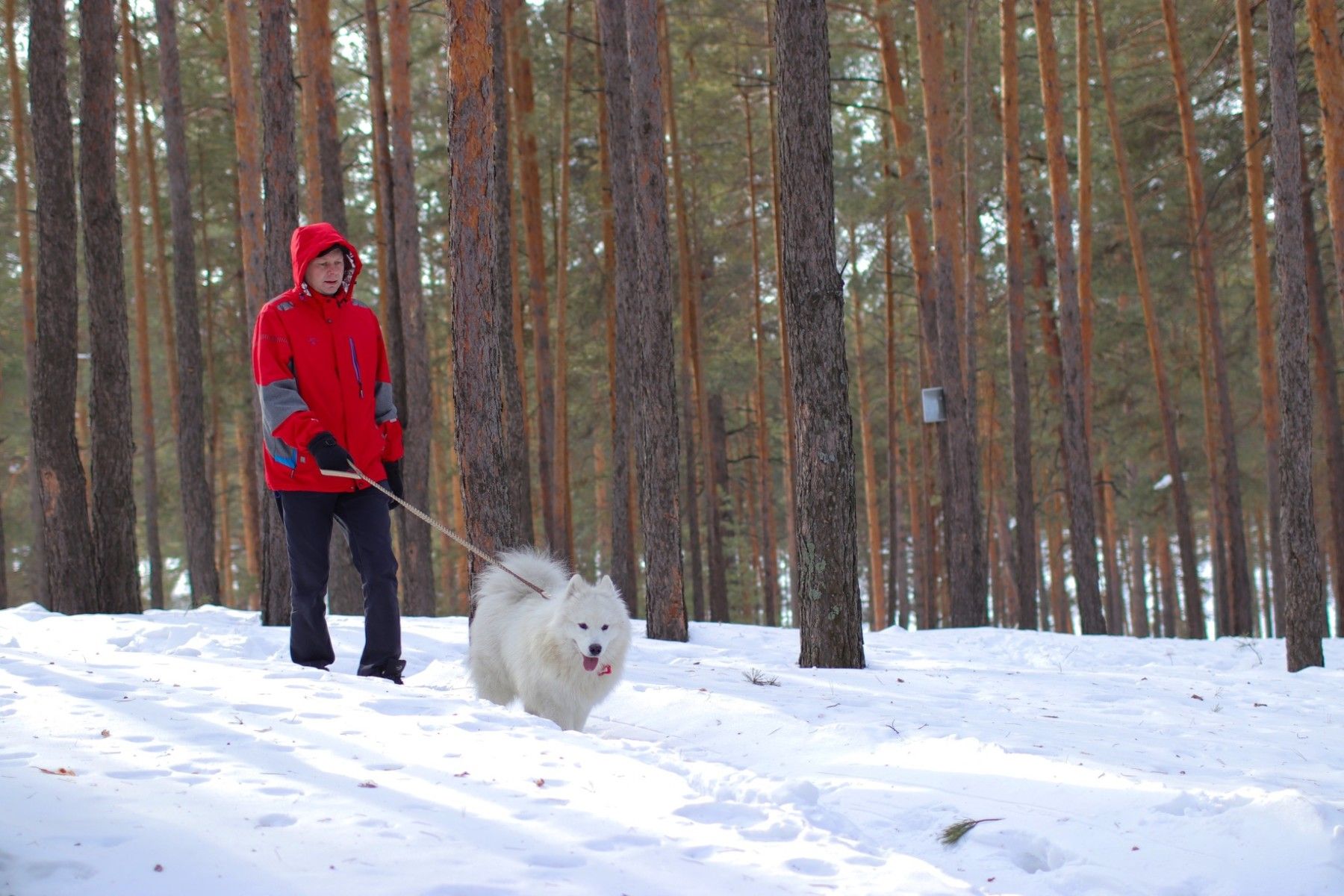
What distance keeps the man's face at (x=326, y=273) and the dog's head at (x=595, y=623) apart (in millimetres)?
1961

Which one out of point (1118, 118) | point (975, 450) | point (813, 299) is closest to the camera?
point (813, 299)

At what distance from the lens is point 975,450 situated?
44.0 ft

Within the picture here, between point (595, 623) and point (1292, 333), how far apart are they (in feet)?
19.1

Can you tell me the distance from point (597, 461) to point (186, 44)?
673 inches

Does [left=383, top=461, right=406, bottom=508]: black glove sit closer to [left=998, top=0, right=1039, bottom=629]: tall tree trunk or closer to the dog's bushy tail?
the dog's bushy tail

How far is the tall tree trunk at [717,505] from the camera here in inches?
720

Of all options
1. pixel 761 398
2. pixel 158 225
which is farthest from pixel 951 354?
pixel 158 225

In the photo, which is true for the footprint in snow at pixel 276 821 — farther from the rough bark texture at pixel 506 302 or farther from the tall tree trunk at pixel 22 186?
the tall tree trunk at pixel 22 186

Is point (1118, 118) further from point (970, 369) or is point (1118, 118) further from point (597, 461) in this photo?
point (597, 461)


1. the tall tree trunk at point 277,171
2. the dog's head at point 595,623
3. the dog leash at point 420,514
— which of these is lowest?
the dog's head at point 595,623

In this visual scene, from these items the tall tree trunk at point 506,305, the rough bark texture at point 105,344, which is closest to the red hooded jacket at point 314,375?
the rough bark texture at point 105,344

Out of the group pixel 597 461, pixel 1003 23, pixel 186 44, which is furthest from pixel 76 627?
pixel 597 461

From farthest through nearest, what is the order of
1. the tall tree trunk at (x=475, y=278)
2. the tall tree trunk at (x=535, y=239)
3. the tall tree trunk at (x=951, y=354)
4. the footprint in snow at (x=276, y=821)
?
the tall tree trunk at (x=535, y=239) < the tall tree trunk at (x=951, y=354) < the tall tree trunk at (x=475, y=278) < the footprint in snow at (x=276, y=821)

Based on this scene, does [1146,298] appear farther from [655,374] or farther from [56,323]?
[56,323]
